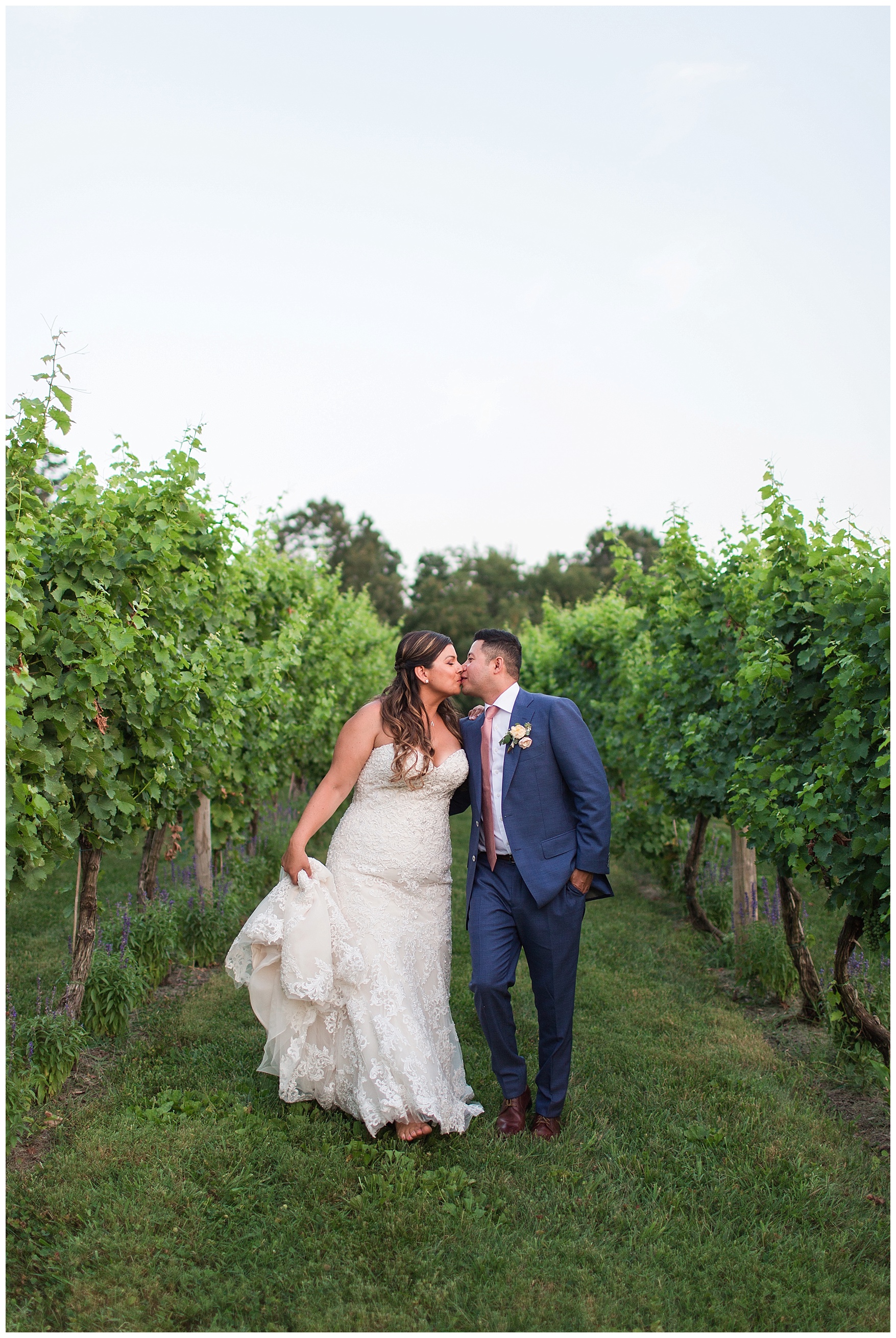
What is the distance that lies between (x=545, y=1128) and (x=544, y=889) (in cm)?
92

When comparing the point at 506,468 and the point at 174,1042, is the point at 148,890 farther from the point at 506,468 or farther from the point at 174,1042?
the point at 506,468

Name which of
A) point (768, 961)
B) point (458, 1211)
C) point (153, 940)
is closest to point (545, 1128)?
point (458, 1211)

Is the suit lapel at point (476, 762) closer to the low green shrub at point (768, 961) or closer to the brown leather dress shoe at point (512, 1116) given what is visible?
the brown leather dress shoe at point (512, 1116)

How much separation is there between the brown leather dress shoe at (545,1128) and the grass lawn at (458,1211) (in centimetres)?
5

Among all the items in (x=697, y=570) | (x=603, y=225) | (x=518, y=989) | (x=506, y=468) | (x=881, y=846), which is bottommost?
(x=518, y=989)

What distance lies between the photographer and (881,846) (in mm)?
3324

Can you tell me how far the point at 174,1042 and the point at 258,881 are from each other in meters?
3.26

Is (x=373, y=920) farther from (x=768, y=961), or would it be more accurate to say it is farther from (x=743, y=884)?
(x=743, y=884)

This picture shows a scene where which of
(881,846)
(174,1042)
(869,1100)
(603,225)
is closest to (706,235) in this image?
(603,225)

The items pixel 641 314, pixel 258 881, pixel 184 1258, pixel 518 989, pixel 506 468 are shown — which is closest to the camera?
pixel 184 1258

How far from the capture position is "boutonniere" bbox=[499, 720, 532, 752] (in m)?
3.43

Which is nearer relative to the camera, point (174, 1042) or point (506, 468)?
point (174, 1042)

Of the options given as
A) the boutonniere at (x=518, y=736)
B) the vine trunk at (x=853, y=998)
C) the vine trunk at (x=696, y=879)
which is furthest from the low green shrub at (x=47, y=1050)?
the vine trunk at (x=696, y=879)

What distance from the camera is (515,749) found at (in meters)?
3.45
